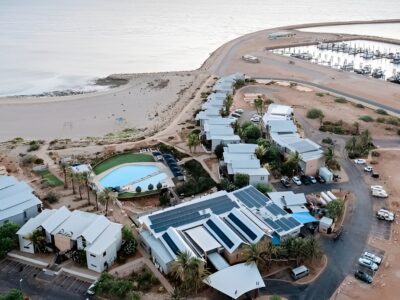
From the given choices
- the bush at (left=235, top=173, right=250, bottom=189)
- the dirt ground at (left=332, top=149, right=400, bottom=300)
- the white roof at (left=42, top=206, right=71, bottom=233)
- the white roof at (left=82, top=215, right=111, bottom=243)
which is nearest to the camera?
the dirt ground at (left=332, top=149, right=400, bottom=300)

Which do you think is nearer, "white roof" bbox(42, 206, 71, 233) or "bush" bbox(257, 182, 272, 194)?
"white roof" bbox(42, 206, 71, 233)

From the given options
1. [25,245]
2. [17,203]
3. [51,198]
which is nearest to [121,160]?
[51,198]

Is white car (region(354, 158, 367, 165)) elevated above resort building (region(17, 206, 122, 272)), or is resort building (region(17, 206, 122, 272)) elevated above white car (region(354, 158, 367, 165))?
resort building (region(17, 206, 122, 272))

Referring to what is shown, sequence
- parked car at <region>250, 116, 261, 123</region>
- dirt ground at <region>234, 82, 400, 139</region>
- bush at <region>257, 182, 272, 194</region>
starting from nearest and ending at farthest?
bush at <region>257, 182, 272, 194</region>
dirt ground at <region>234, 82, 400, 139</region>
parked car at <region>250, 116, 261, 123</region>

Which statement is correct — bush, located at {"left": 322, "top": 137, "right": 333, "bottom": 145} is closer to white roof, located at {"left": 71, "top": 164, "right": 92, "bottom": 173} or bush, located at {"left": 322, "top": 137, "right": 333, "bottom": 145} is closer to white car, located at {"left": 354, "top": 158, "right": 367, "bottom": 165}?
white car, located at {"left": 354, "top": 158, "right": 367, "bottom": 165}

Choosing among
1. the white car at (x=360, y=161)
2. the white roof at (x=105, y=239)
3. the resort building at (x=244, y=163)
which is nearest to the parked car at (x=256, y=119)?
the resort building at (x=244, y=163)

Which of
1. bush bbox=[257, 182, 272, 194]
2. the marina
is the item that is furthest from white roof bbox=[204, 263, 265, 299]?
the marina

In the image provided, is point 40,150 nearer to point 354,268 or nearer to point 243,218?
point 243,218
